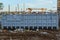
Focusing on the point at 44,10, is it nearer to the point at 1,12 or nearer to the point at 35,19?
the point at 35,19

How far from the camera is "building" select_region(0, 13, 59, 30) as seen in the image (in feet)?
158

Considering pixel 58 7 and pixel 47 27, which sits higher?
pixel 58 7

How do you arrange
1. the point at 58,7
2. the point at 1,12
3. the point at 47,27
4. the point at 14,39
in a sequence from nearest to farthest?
the point at 14,39
the point at 47,27
the point at 1,12
the point at 58,7

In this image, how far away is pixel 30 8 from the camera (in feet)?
173

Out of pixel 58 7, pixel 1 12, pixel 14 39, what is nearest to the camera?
pixel 14 39

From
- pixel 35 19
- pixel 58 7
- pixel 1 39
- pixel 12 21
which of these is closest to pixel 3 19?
pixel 12 21

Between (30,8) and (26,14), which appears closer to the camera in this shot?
(26,14)

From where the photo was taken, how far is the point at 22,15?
48.9m

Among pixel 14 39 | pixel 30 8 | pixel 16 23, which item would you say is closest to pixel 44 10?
pixel 30 8

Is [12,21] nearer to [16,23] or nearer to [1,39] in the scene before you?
[16,23]

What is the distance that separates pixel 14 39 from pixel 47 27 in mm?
30602

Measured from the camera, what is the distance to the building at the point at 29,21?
48.2 metres

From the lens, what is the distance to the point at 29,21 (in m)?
49.2

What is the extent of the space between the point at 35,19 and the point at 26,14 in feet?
7.04
